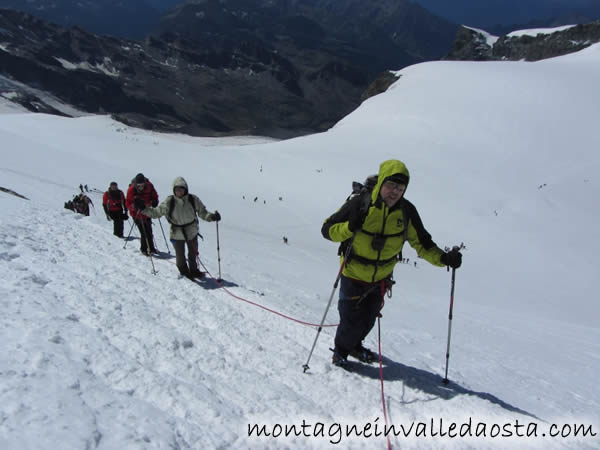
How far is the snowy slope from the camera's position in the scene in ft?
10.3

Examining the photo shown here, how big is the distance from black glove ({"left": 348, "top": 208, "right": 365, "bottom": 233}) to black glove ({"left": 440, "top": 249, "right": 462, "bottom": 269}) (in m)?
1.04

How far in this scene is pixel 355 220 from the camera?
148 inches

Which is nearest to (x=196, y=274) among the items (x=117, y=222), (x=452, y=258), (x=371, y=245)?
(x=117, y=222)

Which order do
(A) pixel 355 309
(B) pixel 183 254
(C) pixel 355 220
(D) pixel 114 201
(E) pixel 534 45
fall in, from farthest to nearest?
(E) pixel 534 45, (D) pixel 114 201, (B) pixel 183 254, (A) pixel 355 309, (C) pixel 355 220

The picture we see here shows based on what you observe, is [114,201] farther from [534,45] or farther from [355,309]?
[534,45]

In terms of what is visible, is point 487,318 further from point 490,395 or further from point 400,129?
point 400,129

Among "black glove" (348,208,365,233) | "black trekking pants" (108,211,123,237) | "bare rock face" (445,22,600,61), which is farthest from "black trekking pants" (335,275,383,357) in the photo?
"bare rock face" (445,22,600,61)

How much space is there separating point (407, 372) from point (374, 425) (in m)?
1.25

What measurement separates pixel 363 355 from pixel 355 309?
72 centimetres

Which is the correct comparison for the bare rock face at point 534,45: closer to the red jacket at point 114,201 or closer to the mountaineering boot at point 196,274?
the red jacket at point 114,201

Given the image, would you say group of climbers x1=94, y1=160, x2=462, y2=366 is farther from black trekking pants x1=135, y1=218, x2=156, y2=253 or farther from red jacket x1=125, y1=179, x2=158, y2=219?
red jacket x1=125, y1=179, x2=158, y2=219

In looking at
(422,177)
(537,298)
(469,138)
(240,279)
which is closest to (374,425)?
(240,279)

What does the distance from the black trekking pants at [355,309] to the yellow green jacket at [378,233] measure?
0.12m

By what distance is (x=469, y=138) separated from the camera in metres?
33.2
